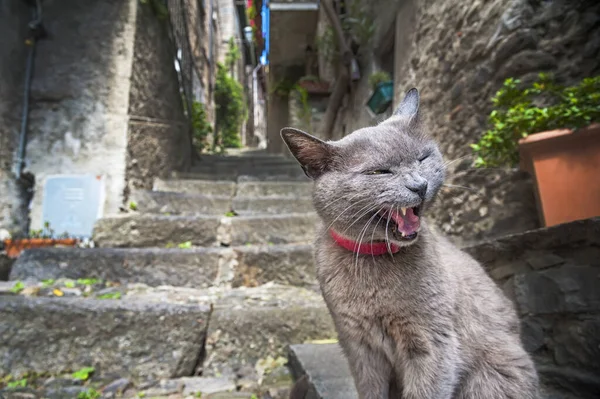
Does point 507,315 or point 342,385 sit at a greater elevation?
point 507,315

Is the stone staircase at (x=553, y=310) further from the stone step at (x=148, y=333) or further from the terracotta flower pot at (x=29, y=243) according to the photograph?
the terracotta flower pot at (x=29, y=243)

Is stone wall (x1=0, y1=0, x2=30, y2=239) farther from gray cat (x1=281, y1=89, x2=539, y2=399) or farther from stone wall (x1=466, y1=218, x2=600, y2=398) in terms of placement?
stone wall (x1=466, y1=218, x2=600, y2=398)

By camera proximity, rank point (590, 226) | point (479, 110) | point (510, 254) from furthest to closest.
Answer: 1. point (479, 110)
2. point (510, 254)
3. point (590, 226)

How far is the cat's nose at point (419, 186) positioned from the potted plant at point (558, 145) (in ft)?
3.30

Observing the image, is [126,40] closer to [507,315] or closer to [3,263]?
[3,263]

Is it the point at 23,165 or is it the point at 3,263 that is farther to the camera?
the point at 23,165

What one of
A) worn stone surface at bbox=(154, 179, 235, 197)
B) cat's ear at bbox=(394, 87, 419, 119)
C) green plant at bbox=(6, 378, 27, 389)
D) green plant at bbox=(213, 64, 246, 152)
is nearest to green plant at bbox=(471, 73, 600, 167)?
cat's ear at bbox=(394, 87, 419, 119)

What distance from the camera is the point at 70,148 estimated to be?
3246 millimetres

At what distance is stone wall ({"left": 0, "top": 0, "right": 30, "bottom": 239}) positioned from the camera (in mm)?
3064

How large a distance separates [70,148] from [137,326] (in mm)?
2033

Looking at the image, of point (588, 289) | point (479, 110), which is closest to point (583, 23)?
point (479, 110)

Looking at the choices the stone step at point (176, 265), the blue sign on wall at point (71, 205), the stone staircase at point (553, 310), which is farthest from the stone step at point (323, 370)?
the blue sign on wall at point (71, 205)

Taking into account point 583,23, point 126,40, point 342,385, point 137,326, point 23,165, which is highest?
point 126,40

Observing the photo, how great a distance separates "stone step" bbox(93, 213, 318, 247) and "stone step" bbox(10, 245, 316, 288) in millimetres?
360
